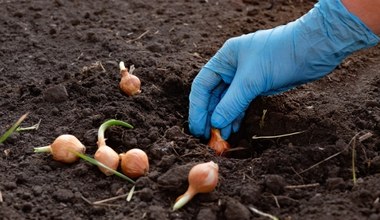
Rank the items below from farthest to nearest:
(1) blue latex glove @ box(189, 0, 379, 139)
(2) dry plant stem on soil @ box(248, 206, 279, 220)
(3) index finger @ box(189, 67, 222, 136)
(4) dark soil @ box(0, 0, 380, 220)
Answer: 1. (3) index finger @ box(189, 67, 222, 136)
2. (1) blue latex glove @ box(189, 0, 379, 139)
3. (4) dark soil @ box(0, 0, 380, 220)
4. (2) dry plant stem on soil @ box(248, 206, 279, 220)

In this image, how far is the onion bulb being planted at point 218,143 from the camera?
242cm

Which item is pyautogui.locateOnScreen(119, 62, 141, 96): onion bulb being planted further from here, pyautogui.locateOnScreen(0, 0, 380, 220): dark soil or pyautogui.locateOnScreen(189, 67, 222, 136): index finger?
pyautogui.locateOnScreen(189, 67, 222, 136): index finger

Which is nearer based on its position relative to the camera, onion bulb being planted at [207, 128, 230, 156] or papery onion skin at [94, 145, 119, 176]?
papery onion skin at [94, 145, 119, 176]

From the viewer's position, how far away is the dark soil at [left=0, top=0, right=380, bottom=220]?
1956mm

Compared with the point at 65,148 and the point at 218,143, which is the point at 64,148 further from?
the point at 218,143

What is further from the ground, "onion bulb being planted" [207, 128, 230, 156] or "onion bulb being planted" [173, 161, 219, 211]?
"onion bulb being planted" [173, 161, 219, 211]

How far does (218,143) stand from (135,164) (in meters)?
0.48

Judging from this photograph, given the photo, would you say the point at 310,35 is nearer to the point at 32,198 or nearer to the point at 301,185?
the point at 301,185

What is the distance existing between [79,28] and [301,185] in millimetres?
1759

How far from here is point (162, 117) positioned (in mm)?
2500

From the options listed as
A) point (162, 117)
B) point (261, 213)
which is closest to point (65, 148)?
point (162, 117)

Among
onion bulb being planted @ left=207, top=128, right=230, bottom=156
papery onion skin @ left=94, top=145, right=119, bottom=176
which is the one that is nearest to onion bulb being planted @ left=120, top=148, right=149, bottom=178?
papery onion skin @ left=94, top=145, right=119, bottom=176

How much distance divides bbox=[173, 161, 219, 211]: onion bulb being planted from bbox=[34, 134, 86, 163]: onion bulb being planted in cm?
46

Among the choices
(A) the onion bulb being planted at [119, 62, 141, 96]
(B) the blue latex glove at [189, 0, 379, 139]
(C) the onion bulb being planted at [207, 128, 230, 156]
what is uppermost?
(B) the blue latex glove at [189, 0, 379, 139]
